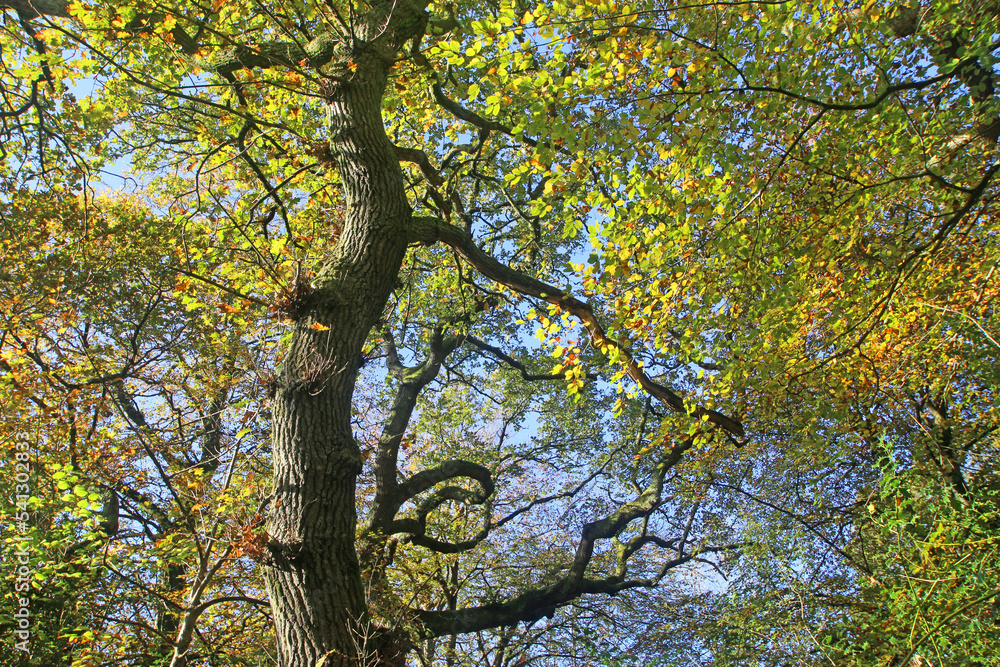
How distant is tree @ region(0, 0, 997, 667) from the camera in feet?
12.8

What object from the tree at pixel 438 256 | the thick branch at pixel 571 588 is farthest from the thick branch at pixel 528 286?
the thick branch at pixel 571 588

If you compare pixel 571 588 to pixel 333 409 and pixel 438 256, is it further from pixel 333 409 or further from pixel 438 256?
pixel 333 409

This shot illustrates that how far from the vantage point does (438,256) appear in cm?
953

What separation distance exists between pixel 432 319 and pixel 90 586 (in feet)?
19.7

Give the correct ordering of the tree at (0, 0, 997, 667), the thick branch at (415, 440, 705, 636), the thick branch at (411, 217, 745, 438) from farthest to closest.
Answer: the thick branch at (415, 440, 705, 636) → the thick branch at (411, 217, 745, 438) → the tree at (0, 0, 997, 667)

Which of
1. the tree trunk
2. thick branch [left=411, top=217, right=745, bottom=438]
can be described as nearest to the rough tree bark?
the tree trunk

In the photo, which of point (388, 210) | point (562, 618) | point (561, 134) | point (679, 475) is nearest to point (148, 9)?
point (388, 210)

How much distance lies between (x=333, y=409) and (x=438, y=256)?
6.05 metres

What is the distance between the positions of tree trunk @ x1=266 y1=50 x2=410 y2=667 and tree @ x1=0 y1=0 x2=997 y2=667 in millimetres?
18

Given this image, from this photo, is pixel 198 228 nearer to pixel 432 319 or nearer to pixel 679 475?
pixel 432 319

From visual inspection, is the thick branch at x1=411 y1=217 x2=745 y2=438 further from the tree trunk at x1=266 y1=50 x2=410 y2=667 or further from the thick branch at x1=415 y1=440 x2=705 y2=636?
the thick branch at x1=415 y1=440 x2=705 y2=636

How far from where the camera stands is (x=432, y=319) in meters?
10.5

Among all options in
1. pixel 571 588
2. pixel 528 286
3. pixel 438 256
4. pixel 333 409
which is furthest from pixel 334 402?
pixel 571 588

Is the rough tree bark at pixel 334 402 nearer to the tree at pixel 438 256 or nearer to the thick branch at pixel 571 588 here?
the tree at pixel 438 256
